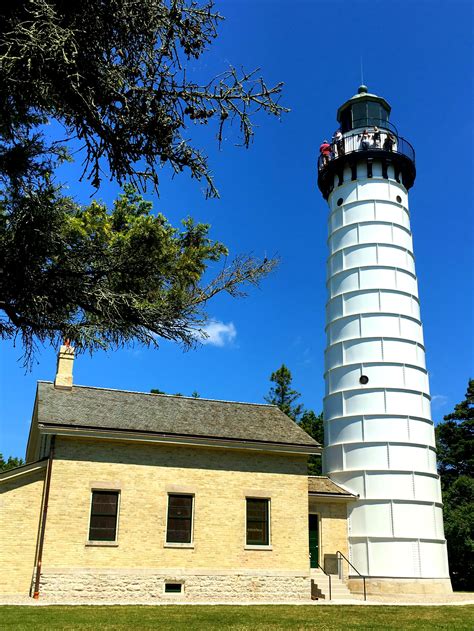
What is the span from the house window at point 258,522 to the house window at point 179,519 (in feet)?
6.29

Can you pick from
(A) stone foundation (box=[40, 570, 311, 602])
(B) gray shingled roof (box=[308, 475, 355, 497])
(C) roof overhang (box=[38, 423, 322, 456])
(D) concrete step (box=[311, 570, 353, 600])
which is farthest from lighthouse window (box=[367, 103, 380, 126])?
(A) stone foundation (box=[40, 570, 311, 602])

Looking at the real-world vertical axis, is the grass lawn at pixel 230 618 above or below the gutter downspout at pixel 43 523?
below

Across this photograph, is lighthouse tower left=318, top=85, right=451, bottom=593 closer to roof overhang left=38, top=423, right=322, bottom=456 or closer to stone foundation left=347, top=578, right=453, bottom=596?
stone foundation left=347, top=578, right=453, bottom=596

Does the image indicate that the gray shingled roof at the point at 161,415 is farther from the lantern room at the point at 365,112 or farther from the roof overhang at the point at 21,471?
the lantern room at the point at 365,112

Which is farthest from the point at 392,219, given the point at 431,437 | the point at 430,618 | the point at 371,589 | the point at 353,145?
the point at 430,618

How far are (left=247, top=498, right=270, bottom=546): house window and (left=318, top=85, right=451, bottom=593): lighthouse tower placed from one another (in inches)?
195

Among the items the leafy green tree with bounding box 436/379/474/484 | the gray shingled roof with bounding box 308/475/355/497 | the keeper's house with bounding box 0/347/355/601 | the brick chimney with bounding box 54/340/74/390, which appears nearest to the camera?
the keeper's house with bounding box 0/347/355/601

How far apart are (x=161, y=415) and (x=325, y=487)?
6.98 meters

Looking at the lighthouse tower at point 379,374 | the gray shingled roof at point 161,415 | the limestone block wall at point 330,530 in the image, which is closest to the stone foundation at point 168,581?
the limestone block wall at point 330,530

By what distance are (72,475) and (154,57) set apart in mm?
13490

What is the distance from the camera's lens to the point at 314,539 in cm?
2148

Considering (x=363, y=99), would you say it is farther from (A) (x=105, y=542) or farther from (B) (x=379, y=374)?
(A) (x=105, y=542)

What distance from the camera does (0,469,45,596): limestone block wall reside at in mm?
16188

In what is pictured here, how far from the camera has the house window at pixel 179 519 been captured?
18016mm
